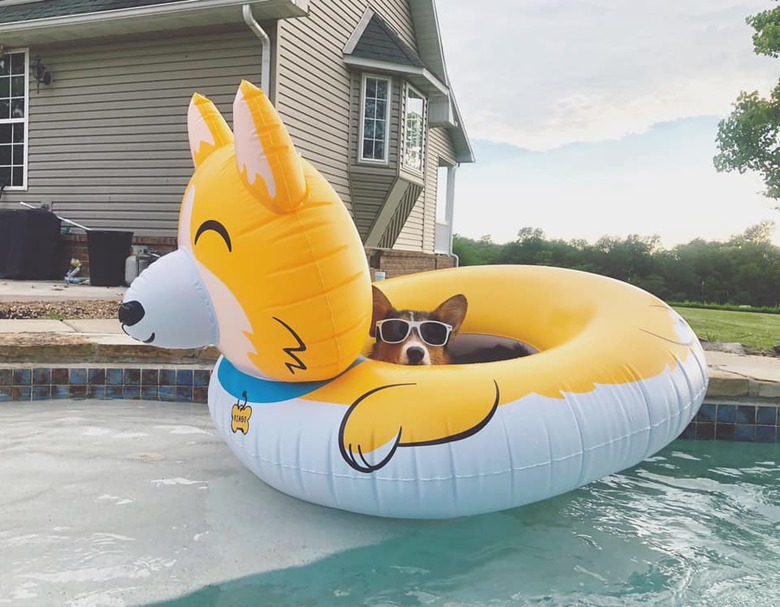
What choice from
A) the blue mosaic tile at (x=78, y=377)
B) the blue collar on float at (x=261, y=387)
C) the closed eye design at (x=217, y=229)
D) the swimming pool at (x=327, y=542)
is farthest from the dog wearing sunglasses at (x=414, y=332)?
the blue mosaic tile at (x=78, y=377)

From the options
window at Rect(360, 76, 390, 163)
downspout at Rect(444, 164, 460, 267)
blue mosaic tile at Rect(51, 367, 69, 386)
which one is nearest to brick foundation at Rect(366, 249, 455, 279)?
window at Rect(360, 76, 390, 163)

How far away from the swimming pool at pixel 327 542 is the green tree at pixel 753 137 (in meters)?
14.8

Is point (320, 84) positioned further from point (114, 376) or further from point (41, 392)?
point (41, 392)

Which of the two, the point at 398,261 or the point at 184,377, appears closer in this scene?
the point at 184,377

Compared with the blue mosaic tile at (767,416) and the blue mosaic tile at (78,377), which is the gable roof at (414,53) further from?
the blue mosaic tile at (767,416)

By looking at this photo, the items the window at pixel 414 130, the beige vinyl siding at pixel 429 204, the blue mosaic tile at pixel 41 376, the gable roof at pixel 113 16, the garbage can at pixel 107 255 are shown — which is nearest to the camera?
the blue mosaic tile at pixel 41 376

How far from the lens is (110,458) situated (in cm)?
281

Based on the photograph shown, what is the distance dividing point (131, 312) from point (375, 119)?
8162 mm

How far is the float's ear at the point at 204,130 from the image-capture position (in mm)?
2254

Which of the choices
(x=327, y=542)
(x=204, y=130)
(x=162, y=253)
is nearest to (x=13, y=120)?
(x=162, y=253)

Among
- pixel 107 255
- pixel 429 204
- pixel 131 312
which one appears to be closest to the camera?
pixel 131 312

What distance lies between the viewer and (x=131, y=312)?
206 centimetres

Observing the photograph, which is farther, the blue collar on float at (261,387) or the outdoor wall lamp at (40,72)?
the outdoor wall lamp at (40,72)

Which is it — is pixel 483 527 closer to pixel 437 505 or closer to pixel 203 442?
pixel 437 505
